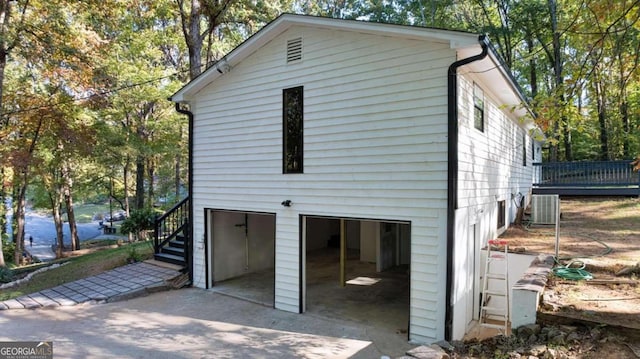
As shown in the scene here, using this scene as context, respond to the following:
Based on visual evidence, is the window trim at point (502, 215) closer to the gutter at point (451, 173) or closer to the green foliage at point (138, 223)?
the gutter at point (451, 173)

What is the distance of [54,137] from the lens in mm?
13422

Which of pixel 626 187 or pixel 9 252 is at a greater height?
pixel 626 187

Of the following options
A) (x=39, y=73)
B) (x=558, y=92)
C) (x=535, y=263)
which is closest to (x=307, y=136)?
(x=558, y=92)

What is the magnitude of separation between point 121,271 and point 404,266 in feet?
25.5

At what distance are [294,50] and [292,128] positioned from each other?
1.52 meters

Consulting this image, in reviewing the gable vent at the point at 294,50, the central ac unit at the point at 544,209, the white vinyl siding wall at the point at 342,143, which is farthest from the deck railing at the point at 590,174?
the gable vent at the point at 294,50

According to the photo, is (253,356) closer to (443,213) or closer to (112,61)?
(443,213)

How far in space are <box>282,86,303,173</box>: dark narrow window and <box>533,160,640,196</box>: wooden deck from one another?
46.0ft

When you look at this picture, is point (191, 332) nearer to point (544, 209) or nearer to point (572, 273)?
point (572, 273)

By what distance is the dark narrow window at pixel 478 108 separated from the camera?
6.66m

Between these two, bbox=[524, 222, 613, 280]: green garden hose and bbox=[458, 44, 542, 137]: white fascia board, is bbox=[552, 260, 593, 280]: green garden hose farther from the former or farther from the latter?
bbox=[458, 44, 542, 137]: white fascia board

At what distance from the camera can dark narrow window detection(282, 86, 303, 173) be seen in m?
6.93

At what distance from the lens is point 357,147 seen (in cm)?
616

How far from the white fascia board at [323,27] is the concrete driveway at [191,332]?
182 inches
